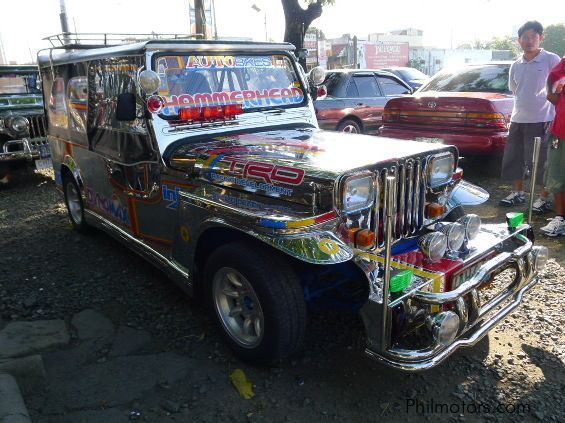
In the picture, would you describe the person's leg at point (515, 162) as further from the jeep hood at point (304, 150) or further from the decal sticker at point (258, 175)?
the decal sticker at point (258, 175)

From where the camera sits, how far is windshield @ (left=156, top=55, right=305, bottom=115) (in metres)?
3.48

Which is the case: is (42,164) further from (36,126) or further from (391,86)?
(391,86)

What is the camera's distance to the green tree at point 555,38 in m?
52.7

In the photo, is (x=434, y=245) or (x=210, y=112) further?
(x=210, y=112)

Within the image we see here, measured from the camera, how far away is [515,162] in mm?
5617

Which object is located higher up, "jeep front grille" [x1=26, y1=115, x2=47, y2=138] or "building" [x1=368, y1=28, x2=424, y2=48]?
"building" [x1=368, y1=28, x2=424, y2=48]

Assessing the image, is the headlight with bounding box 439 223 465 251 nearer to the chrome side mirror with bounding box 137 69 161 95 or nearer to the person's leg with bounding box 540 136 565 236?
the chrome side mirror with bounding box 137 69 161 95

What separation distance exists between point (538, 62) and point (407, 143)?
9.43ft

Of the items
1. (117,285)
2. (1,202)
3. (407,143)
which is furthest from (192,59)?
(1,202)

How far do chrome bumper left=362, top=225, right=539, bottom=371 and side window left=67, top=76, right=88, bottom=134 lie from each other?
3.35 meters

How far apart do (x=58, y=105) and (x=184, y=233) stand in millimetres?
2771

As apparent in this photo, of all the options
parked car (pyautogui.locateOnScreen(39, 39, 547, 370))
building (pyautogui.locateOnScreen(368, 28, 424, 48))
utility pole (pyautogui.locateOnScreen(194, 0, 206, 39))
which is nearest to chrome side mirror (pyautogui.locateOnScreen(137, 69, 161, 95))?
parked car (pyautogui.locateOnScreen(39, 39, 547, 370))

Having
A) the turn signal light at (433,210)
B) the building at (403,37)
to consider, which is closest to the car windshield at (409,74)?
the turn signal light at (433,210)

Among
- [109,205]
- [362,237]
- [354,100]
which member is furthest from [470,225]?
[354,100]
